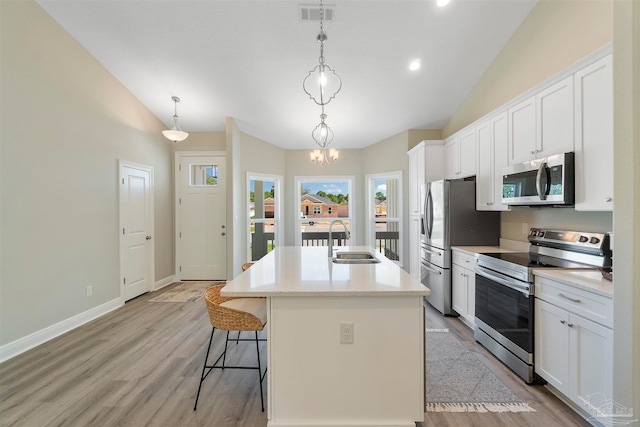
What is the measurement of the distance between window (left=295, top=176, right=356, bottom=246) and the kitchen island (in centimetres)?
448

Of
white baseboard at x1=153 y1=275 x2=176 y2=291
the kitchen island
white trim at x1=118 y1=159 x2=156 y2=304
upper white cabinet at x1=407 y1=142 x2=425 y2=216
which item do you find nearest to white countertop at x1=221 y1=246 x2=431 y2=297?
the kitchen island

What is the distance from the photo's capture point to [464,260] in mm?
3197

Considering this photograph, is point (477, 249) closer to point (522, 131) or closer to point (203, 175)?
point (522, 131)

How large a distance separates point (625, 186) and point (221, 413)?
8.60ft

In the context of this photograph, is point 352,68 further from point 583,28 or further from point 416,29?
point 583,28

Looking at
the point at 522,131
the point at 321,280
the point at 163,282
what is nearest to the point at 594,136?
the point at 522,131

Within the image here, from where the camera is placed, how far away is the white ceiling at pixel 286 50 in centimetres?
278

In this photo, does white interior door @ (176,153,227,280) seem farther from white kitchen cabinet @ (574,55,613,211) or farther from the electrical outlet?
white kitchen cabinet @ (574,55,613,211)

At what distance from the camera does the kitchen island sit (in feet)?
5.41

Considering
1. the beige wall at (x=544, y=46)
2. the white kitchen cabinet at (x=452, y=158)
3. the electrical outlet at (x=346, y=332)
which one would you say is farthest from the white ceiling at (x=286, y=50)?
the electrical outlet at (x=346, y=332)

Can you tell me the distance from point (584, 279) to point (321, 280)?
1701mm

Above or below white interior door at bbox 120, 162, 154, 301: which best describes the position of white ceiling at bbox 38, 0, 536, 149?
above

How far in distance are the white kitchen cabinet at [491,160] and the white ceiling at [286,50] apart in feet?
3.28

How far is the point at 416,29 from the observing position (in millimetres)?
2932
